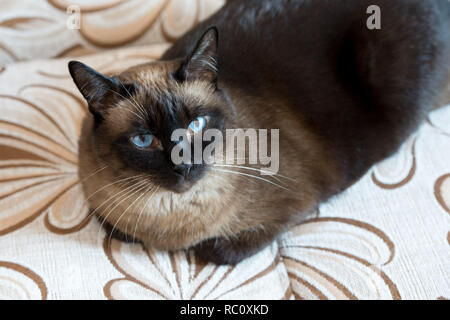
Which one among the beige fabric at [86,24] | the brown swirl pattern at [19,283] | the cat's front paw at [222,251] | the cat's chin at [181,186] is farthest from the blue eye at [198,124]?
the beige fabric at [86,24]

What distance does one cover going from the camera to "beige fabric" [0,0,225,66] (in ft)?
4.81

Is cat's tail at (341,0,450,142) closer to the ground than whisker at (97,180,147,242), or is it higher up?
higher up

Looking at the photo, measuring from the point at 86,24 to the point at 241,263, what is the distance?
90 centimetres

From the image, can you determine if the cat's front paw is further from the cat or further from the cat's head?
the cat's head

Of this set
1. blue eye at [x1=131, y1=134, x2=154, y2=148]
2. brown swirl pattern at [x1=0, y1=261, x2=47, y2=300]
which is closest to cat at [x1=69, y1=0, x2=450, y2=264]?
blue eye at [x1=131, y1=134, x2=154, y2=148]

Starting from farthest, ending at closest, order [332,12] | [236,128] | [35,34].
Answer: [35,34]
[332,12]
[236,128]

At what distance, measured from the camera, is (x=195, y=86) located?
102cm

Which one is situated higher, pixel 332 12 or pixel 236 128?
pixel 332 12

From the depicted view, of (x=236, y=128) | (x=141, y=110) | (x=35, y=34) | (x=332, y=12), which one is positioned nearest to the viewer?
(x=141, y=110)

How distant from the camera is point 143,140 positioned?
0.98 m

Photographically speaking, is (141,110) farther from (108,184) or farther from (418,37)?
(418,37)

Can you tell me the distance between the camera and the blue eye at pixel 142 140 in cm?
97

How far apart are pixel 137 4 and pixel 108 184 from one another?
2.34 feet

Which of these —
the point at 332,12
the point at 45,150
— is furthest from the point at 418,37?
the point at 45,150
